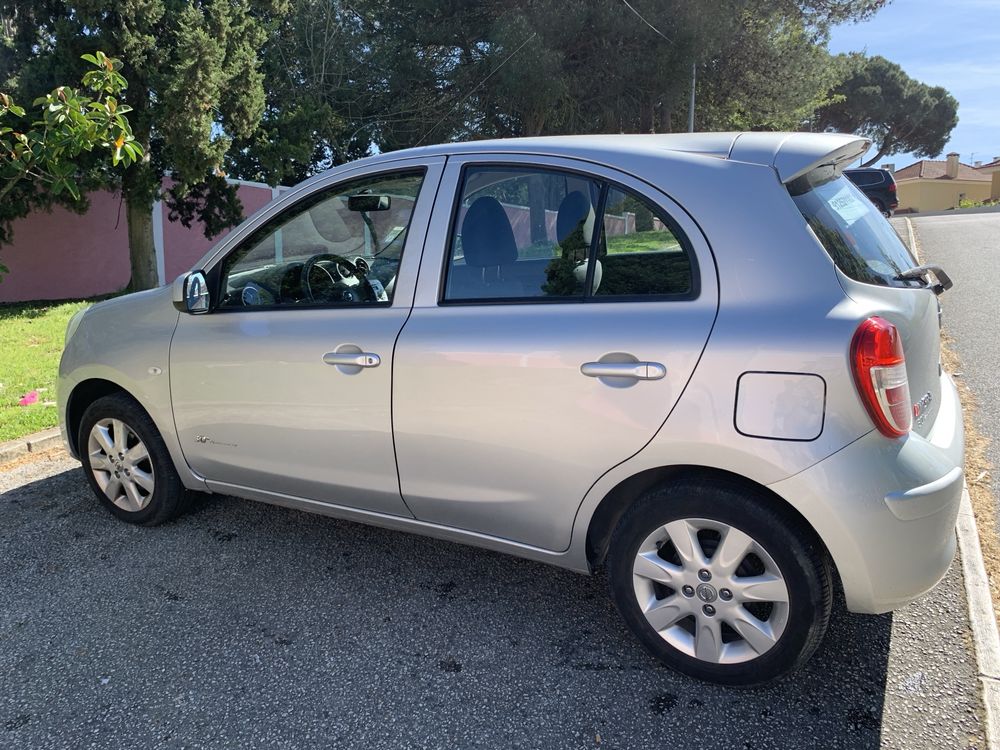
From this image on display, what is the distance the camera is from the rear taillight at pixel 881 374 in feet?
6.70

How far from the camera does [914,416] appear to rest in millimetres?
2205

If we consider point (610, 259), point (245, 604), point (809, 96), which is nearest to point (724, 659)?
point (610, 259)

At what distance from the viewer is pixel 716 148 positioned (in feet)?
8.00

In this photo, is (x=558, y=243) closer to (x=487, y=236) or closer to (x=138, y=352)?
(x=487, y=236)

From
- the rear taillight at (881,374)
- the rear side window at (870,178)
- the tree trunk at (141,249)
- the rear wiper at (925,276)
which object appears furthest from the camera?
the rear side window at (870,178)

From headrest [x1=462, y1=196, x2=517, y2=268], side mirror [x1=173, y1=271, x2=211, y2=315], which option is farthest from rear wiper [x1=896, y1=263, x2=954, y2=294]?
side mirror [x1=173, y1=271, x2=211, y2=315]

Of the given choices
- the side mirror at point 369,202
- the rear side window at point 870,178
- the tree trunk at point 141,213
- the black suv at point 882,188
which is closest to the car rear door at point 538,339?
the side mirror at point 369,202

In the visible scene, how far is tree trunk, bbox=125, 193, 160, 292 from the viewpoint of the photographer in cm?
1271

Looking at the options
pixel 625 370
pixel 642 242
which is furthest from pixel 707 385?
pixel 642 242

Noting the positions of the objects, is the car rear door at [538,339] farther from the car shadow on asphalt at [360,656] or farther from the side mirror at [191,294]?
the side mirror at [191,294]

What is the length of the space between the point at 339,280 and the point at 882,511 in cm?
219

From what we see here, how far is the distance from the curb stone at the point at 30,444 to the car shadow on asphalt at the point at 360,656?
1.48 meters

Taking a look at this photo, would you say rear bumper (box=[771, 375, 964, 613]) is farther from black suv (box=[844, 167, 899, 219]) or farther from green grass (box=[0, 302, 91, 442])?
black suv (box=[844, 167, 899, 219])

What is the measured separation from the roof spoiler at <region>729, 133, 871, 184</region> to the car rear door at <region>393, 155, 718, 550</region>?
30 centimetres
